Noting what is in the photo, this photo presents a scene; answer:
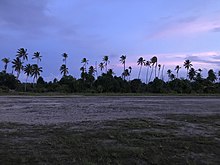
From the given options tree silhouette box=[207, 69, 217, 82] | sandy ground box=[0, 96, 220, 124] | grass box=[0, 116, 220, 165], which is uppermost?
tree silhouette box=[207, 69, 217, 82]

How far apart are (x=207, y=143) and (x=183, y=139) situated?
3.51 feet

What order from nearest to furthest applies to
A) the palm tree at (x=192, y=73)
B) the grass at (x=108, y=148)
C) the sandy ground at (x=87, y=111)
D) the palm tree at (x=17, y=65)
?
the grass at (x=108, y=148), the sandy ground at (x=87, y=111), the palm tree at (x=17, y=65), the palm tree at (x=192, y=73)

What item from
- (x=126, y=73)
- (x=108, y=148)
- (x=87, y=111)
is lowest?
Result: (x=87, y=111)

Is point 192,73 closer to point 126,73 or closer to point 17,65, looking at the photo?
point 126,73

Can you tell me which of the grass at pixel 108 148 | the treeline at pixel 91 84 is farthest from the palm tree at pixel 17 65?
the grass at pixel 108 148

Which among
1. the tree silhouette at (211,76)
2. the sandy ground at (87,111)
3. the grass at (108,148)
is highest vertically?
the tree silhouette at (211,76)

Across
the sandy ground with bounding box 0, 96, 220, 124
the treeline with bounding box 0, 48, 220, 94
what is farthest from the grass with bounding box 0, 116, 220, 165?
the treeline with bounding box 0, 48, 220, 94

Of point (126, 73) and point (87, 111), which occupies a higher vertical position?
point (126, 73)

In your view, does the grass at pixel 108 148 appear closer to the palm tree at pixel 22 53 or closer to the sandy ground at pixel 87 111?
the sandy ground at pixel 87 111

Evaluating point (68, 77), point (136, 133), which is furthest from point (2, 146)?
point (68, 77)

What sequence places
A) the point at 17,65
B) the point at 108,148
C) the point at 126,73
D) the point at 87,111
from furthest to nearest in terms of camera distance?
the point at 126,73 < the point at 17,65 < the point at 87,111 < the point at 108,148

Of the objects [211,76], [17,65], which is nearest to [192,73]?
[211,76]

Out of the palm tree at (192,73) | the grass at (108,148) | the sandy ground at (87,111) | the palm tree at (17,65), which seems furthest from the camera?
the palm tree at (192,73)

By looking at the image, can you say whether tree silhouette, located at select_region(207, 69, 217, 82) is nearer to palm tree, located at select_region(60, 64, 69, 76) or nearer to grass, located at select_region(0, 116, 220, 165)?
palm tree, located at select_region(60, 64, 69, 76)
